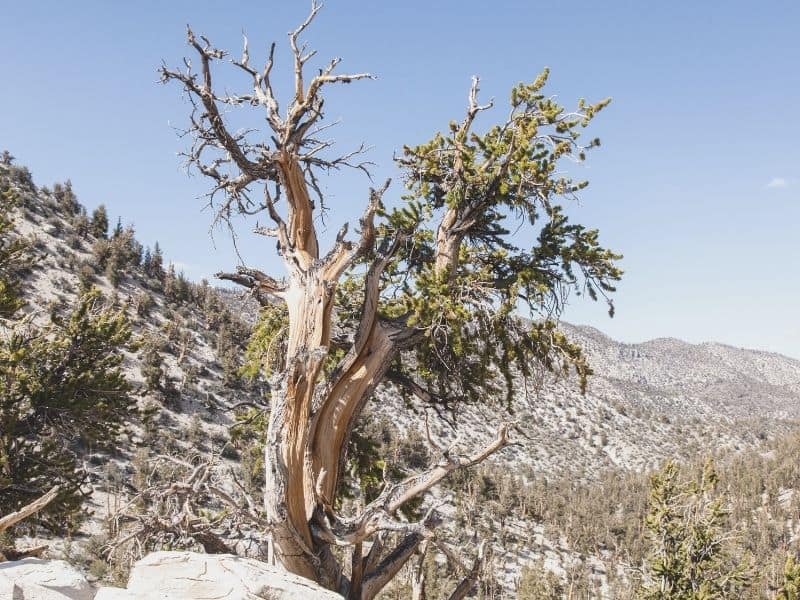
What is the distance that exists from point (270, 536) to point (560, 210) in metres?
4.69

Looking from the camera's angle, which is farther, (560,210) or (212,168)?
(560,210)

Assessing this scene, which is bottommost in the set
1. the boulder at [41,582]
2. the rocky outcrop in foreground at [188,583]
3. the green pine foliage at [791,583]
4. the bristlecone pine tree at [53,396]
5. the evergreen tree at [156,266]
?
the green pine foliage at [791,583]

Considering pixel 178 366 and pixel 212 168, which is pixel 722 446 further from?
pixel 212 168

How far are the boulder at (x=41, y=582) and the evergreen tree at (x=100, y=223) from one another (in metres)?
38.8

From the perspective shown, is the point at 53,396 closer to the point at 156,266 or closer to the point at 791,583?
the point at 791,583

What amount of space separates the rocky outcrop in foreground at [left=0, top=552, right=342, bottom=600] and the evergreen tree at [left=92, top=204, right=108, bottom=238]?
39.1 meters

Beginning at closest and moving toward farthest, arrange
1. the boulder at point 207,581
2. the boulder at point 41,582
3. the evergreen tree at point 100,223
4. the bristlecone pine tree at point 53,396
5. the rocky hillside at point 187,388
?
the boulder at point 207,581 → the boulder at point 41,582 → the bristlecone pine tree at point 53,396 → the rocky hillside at point 187,388 → the evergreen tree at point 100,223

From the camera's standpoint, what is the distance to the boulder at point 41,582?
4.29m

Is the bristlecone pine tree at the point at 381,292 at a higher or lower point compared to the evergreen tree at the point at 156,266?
lower

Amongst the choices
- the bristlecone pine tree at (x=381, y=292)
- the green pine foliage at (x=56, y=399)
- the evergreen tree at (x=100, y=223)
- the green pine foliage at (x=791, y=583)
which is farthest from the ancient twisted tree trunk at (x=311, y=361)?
the evergreen tree at (x=100, y=223)

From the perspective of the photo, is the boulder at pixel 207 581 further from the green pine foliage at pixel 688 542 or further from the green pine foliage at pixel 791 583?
the green pine foliage at pixel 688 542

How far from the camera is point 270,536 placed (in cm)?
503

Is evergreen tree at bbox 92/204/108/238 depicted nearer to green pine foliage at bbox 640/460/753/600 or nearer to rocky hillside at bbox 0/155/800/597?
rocky hillside at bbox 0/155/800/597

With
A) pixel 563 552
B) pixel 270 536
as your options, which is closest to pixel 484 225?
pixel 270 536
